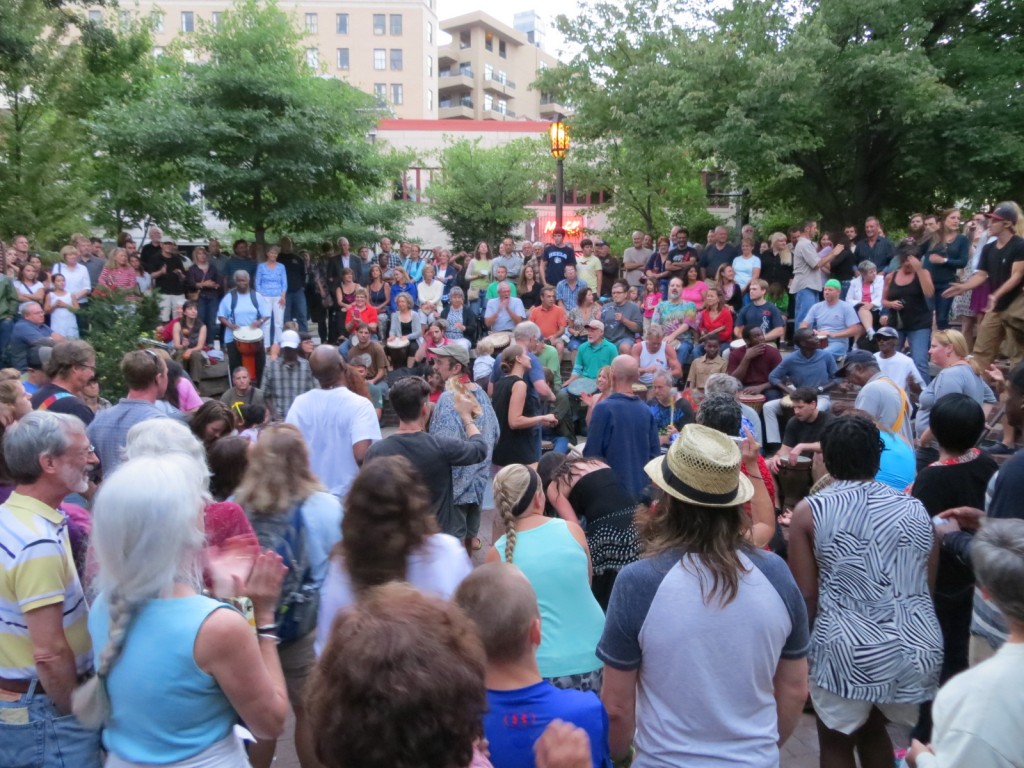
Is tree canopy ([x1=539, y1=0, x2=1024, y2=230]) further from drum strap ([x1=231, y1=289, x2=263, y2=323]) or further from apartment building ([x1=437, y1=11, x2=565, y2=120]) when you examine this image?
apartment building ([x1=437, y1=11, x2=565, y2=120])

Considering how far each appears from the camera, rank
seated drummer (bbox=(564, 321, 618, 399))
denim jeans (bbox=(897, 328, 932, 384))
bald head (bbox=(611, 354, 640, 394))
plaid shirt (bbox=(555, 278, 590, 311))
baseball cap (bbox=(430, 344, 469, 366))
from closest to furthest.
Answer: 1. bald head (bbox=(611, 354, 640, 394))
2. baseball cap (bbox=(430, 344, 469, 366))
3. seated drummer (bbox=(564, 321, 618, 399))
4. denim jeans (bbox=(897, 328, 932, 384))
5. plaid shirt (bbox=(555, 278, 590, 311))

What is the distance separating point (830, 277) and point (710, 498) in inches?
440

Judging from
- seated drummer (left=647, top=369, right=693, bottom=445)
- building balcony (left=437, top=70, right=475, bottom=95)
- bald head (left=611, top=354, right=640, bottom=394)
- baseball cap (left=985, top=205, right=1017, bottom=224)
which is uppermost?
building balcony (left=437, top=70, right=475, bottom=95)

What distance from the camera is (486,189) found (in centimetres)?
3575

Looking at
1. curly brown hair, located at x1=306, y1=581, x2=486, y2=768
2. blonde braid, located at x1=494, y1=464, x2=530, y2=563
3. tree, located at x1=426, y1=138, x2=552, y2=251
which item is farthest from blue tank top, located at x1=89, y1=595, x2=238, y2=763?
tree, located at x1=426, y1=138, x2=552, y2=251

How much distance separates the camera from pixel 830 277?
41.0 ft

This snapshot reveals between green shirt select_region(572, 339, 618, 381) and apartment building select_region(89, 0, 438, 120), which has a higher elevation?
apartment building select_region(89, 0, 438, 120)

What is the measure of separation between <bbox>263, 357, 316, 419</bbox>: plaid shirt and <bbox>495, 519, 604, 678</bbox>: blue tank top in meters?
6.03

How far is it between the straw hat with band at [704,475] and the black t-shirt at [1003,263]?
664cm

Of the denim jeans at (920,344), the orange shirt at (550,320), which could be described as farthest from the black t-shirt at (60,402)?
the denim jeans at (920,344)

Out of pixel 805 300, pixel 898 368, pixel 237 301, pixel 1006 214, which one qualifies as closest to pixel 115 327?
pixel 237 301

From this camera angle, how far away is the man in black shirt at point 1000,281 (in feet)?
25.4

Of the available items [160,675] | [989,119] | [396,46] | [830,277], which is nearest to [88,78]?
[830,277]

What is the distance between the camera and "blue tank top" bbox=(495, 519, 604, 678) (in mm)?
3080
